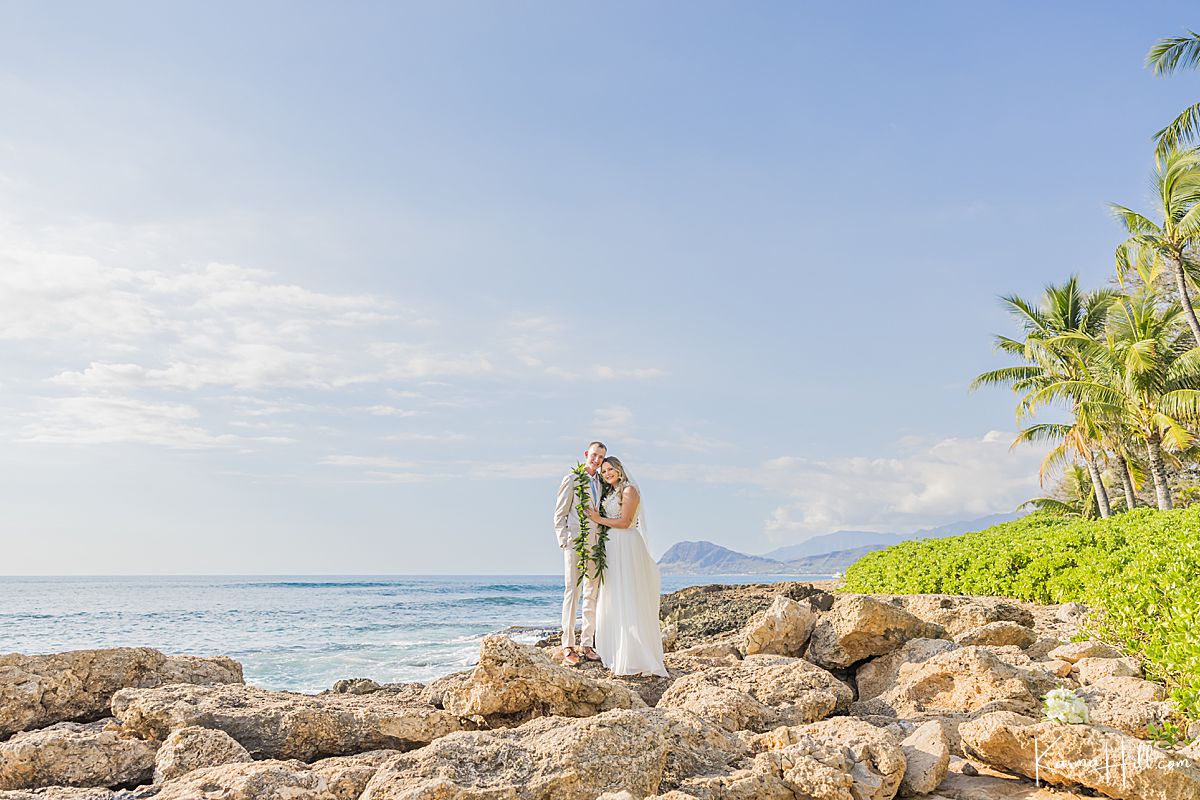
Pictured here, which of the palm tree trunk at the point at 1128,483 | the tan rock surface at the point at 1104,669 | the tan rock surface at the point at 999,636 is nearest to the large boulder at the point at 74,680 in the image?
the tan rock surface at the point at 999,636

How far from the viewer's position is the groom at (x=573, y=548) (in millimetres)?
8594

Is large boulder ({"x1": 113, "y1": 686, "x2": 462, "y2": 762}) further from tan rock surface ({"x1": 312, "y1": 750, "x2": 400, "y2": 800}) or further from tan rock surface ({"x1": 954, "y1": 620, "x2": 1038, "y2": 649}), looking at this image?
tan rock surface ({"x1": 954, "y1": 620, "x2": 1038, "y2": 649})

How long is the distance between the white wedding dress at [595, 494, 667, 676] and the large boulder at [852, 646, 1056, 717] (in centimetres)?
223

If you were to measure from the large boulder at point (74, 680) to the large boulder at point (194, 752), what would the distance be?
186 cm

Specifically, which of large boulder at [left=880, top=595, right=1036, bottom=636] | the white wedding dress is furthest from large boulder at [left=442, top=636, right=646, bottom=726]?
large boulder at [left=880, top=595, right=1036, bottom=636]

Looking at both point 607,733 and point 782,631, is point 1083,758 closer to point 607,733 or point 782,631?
point 607,733

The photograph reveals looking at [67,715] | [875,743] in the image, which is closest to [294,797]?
[875,743]

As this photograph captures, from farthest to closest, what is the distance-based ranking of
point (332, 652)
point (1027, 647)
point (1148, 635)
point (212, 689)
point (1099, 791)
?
point (332, 652) → point (1027, 647) → point (1148, 635) → point (212, 689) → point (1099, 791)

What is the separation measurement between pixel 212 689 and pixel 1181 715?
647 centimetres

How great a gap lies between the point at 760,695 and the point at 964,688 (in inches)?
59.9

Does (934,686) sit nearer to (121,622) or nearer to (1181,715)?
(1181,715)

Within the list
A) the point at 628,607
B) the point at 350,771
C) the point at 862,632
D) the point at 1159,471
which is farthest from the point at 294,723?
the point at 1159,471

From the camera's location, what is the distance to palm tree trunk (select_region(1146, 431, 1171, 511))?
952 inches

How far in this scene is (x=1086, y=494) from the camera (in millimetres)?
39031
